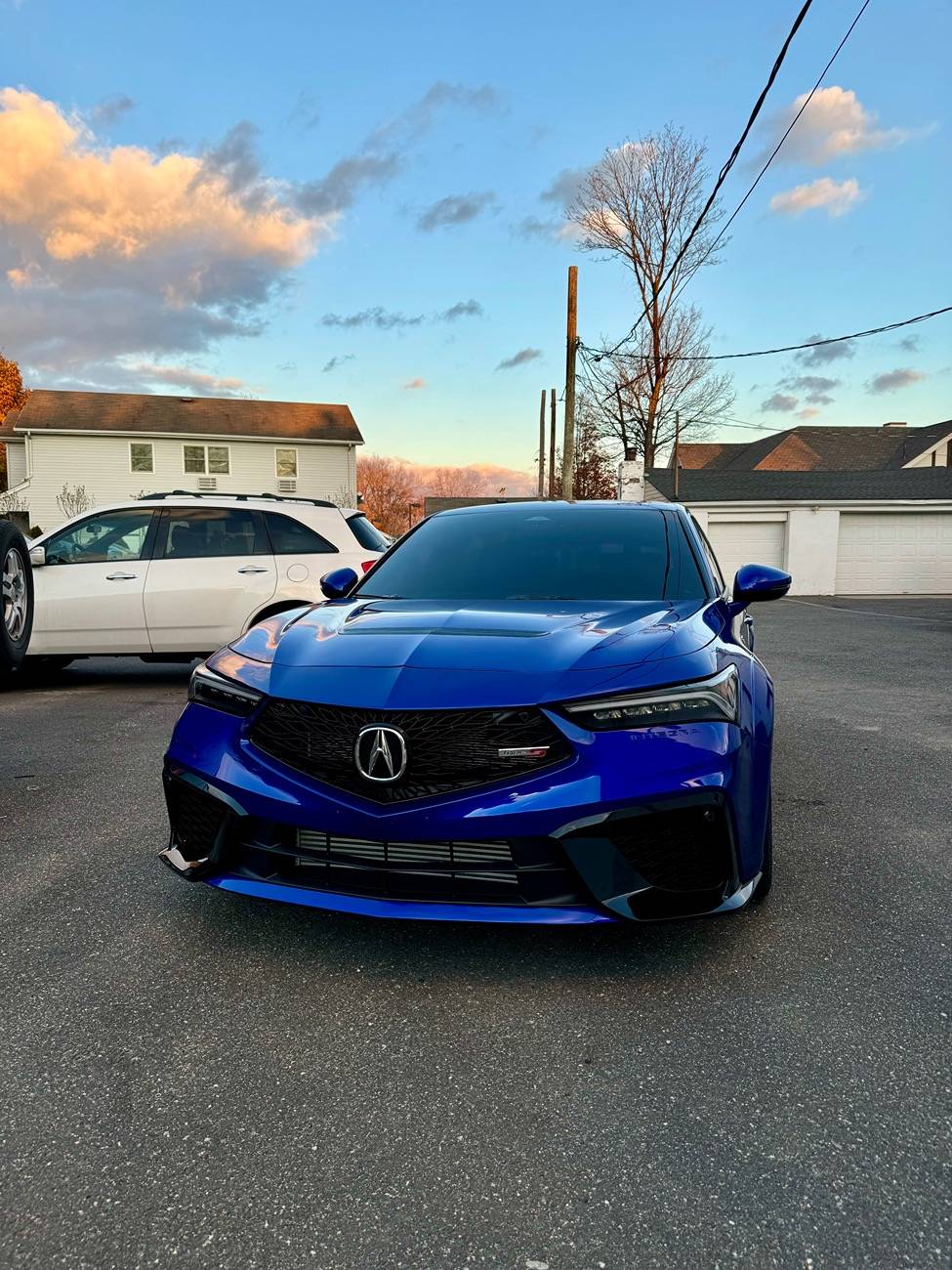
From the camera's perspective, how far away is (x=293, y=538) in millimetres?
8203

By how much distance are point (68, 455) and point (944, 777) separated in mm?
33133

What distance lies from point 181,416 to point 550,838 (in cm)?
3427

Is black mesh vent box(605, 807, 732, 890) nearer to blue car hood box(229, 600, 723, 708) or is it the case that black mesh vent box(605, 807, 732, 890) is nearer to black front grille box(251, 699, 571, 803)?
black front grille box(251, 699, 571, 803)

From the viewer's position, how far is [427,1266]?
156 cm

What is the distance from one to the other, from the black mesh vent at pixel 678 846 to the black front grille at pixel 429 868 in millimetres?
176

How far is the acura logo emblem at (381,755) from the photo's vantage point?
240cm

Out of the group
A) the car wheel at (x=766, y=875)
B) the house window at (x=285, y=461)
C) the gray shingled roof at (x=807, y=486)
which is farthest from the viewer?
the house window at (x=285, y=461)


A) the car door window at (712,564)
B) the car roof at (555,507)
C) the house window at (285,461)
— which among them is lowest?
the car door window at (712,564)

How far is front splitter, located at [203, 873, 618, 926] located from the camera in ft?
7.70

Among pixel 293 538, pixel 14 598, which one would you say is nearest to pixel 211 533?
pixel 293 538

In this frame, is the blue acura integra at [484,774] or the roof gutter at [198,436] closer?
the blue acura integra at [484,774]

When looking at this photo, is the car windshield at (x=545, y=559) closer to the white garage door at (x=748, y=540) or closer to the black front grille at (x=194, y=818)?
the black front grille at (x=194, y=818)

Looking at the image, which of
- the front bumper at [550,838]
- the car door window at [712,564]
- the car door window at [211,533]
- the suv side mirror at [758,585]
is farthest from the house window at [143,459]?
the front bumper at [550,838]

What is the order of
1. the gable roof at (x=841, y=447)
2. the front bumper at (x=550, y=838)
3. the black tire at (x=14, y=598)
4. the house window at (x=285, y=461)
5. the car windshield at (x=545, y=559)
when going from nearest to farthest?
1. the front bumper at (x=550, y=838)
2. the car windshield at (x=545, y=559)
3. the black tire at (x=14, y=598)
4. the house window at (x=285, y=461)
5. the gable roof at (x=841, y=447)
